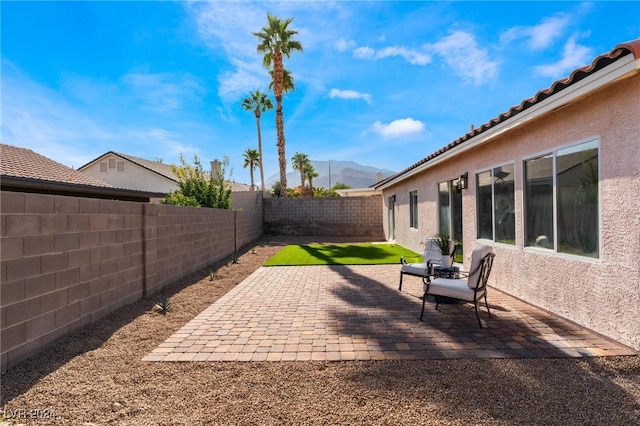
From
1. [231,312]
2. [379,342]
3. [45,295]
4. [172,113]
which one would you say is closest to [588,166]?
[379,342]

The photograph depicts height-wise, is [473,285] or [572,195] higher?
[572,195]

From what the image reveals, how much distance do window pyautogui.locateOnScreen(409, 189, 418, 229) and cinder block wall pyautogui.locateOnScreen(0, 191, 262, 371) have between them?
8.88m

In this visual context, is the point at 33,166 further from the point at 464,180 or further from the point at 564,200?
the point at 564,200

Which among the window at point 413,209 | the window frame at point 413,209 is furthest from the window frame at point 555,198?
the window at point 413,209

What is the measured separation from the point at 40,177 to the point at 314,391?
43.5 ft

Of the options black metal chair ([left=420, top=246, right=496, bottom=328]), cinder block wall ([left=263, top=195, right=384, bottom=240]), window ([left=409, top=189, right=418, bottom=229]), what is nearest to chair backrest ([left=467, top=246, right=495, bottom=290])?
black metal chair ([left=420, top=246, right=496, bottom=328])

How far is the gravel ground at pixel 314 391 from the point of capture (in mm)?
2662

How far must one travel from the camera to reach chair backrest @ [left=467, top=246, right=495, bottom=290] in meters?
4.84

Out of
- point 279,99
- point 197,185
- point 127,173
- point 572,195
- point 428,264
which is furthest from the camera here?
point 127,173

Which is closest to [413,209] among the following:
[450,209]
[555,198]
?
[450,209]

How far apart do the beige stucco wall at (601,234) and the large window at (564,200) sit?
136 mm

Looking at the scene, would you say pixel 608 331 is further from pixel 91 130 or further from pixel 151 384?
pixel 91 130

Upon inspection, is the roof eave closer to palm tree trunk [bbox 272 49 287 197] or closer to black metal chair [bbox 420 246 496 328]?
black metal chair [bbox 420 246 496 328]

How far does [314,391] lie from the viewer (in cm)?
307
